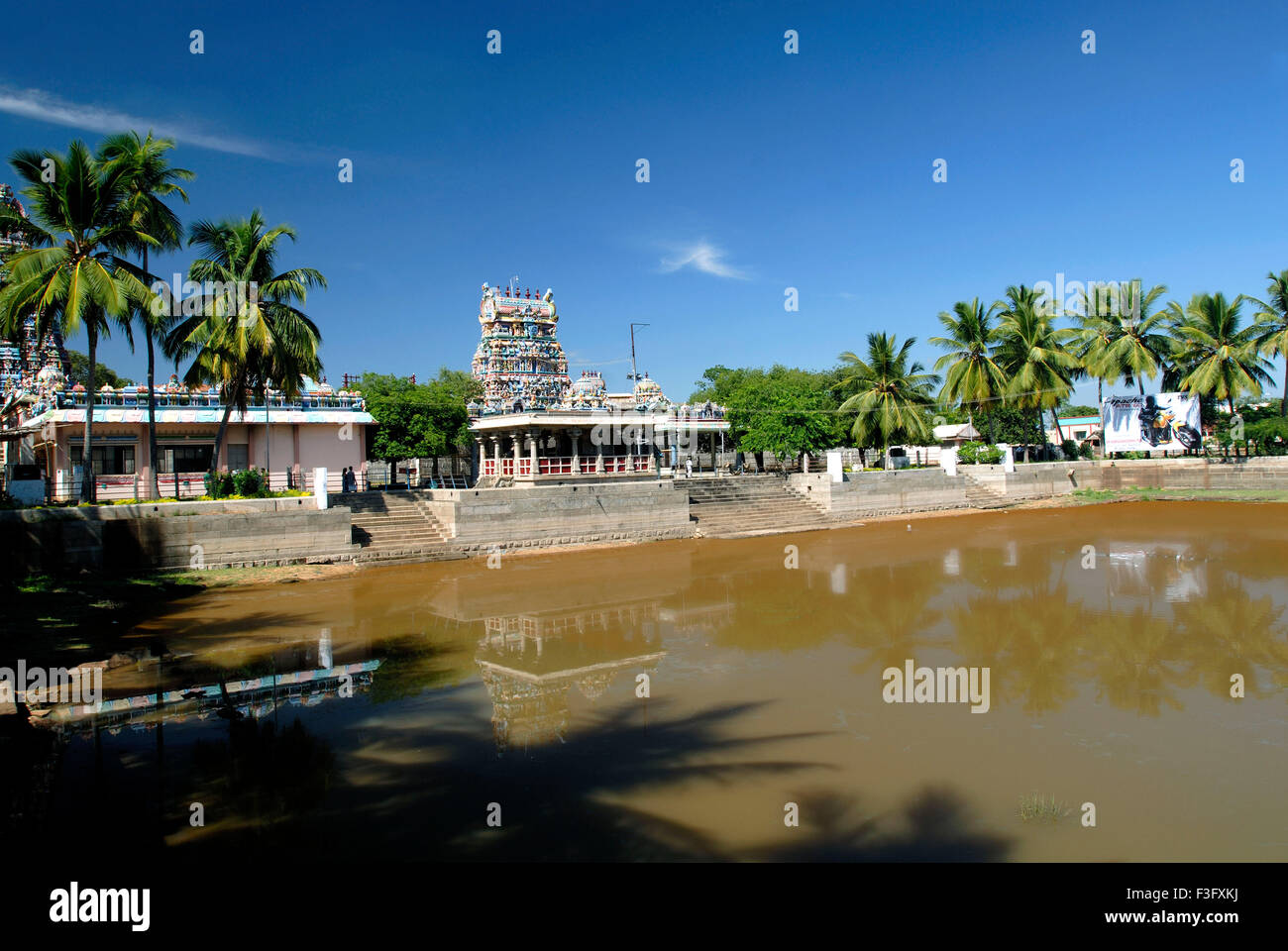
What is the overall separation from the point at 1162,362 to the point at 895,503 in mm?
21237

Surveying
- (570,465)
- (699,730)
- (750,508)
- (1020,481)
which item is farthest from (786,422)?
(699,730)

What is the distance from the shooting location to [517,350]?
48.2m

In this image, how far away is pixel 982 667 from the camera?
10.5 meters

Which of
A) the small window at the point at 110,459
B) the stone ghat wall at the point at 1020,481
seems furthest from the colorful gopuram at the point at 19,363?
the stone ghat wall at the point at 1020,481

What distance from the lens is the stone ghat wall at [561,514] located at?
2300 centimetres

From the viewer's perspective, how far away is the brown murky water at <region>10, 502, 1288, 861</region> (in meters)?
6.11

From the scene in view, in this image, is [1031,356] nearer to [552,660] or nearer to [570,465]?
[570,465]

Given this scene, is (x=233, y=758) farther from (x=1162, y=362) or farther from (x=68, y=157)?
(x=1162, y=362)

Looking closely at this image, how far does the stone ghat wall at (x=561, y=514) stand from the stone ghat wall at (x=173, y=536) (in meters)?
3.42

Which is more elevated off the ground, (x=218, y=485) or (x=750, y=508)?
(x=218, y=485)

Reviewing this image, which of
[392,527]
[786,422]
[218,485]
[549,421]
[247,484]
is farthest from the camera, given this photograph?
[786,422]

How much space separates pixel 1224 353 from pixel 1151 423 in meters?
4.83

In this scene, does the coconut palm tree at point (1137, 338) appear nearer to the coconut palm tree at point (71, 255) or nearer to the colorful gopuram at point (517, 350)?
the colorful gopuram at point (517, 350)
